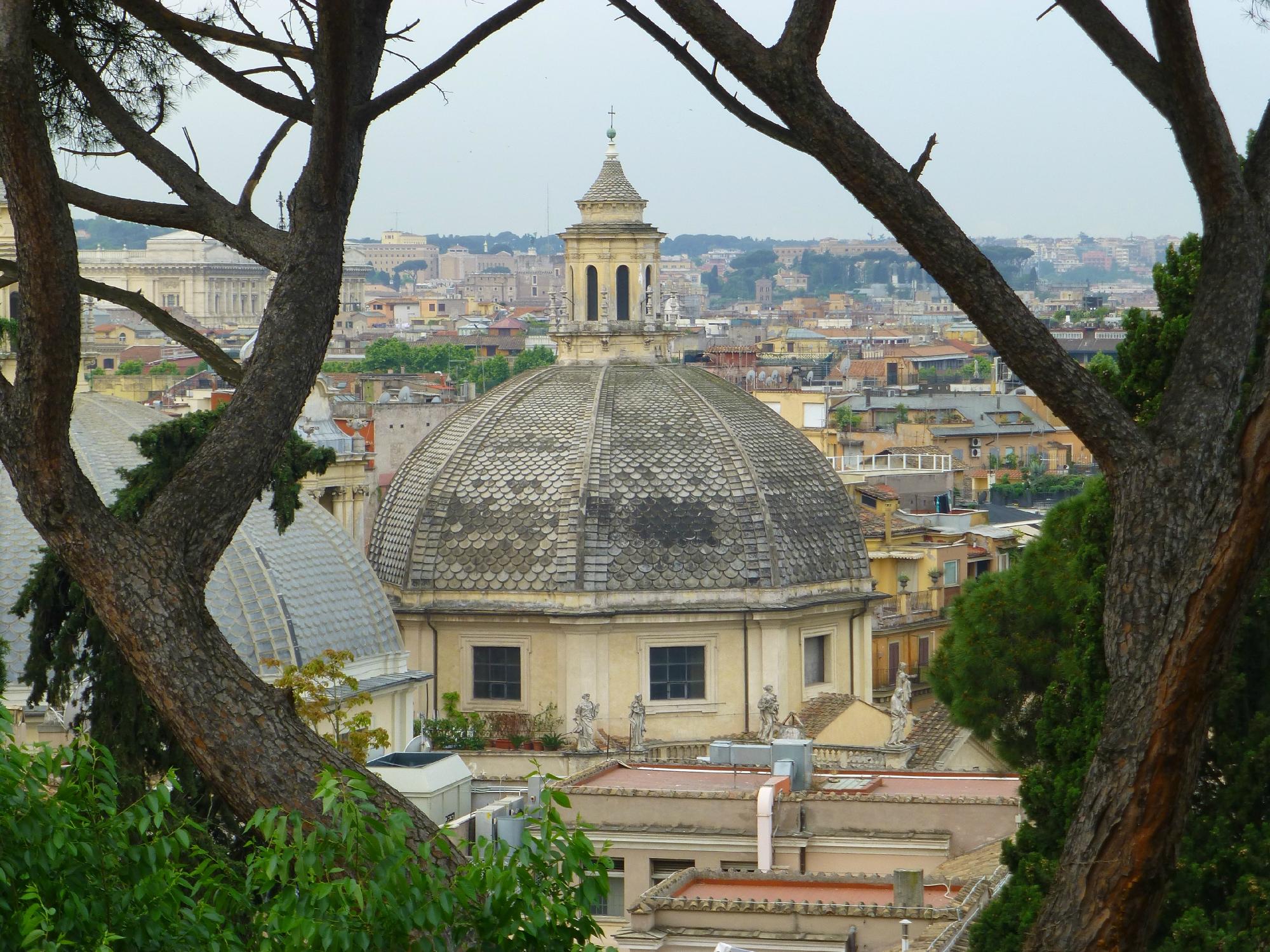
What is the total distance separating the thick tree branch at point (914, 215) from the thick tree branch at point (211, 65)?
61.2 inches

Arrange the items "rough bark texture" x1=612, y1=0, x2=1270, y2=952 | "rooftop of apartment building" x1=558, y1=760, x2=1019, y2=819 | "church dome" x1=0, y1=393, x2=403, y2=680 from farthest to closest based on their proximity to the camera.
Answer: "church dome" x1=0, y1=393, x2=403, y2=680 < "rooftop of apartment building" x1=558, y1=760, x2=1019, y2=819 < "rough bark texture" x1=612, y1=0, x2=1270, y2=952

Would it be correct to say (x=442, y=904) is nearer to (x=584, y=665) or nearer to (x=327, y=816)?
(x=327, y=816)

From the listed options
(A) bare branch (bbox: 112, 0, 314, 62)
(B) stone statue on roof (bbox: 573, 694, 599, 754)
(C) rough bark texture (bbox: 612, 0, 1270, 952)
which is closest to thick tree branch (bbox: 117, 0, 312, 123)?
(A) bare branch (bbox: 112, 0, 314, 62)

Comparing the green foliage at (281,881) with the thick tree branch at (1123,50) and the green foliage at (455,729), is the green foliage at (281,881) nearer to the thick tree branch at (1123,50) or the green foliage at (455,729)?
the thick tree branch at (1123,50)

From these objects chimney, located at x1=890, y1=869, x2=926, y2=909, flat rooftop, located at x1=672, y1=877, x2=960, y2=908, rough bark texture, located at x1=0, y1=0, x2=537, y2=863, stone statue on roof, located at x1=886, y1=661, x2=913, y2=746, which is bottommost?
stone statue on roof, located at x1=886, y1=661, x2=913, y2=746

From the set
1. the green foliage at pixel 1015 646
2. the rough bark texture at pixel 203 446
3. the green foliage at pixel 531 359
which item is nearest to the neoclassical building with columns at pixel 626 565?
the green foliage at pixel 1015 646

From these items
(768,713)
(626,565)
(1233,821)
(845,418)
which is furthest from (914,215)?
(845,418)

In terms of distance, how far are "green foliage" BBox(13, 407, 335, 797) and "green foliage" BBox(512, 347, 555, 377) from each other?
79845 mm

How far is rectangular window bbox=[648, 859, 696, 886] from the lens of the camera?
1781 centimetres

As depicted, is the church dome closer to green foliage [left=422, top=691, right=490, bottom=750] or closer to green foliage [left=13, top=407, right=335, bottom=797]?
green foliage [left=422, top=691, right=490, bottom=750]

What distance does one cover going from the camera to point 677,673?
33719 mm

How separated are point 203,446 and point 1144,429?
9.01 ft

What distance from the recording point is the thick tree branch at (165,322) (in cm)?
785

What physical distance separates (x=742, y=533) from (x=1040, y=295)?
154 metres
